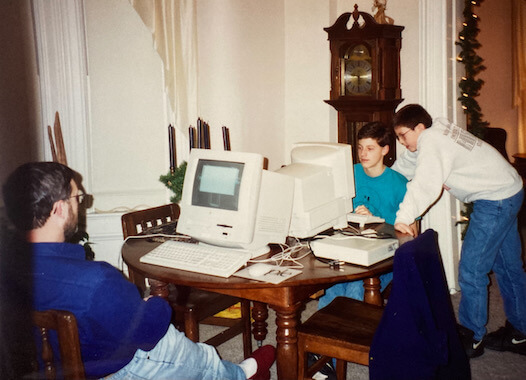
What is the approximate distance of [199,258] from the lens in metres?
1.94

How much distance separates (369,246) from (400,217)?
0.45 metres

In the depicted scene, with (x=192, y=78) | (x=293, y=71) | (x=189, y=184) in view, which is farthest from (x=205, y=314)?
(x=293, y=71)

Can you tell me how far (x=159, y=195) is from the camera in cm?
383

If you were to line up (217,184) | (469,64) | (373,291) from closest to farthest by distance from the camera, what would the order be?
(217,184) → (373,291) → (469,64)

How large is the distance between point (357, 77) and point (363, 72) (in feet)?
0.20

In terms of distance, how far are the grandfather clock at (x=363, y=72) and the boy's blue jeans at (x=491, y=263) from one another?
1.22 m

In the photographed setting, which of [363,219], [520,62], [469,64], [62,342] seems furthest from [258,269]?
[520,62]

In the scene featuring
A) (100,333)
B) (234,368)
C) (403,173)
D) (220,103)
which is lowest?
(234,368)

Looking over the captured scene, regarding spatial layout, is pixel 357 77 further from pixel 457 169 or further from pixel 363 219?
pixel 363 219

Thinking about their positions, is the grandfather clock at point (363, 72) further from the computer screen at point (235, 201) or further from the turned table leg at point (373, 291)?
the computer screen at point (235, 201)

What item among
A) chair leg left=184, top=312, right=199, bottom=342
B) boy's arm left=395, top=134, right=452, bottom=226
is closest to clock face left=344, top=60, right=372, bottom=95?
boy's arm left=395, top=134, right=452, bottom=226

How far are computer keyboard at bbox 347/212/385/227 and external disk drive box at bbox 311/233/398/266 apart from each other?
0.41m

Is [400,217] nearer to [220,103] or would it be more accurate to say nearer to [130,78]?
[220,103]

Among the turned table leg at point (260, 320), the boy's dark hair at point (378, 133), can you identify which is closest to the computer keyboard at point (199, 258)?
the turned table leg at point (260, 320)
